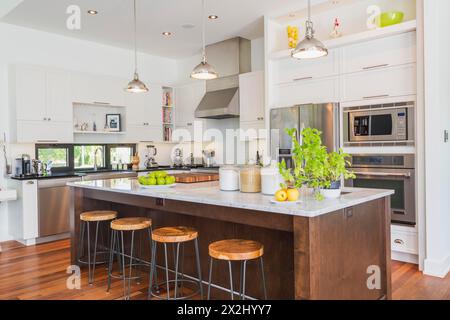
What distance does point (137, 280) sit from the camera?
3398mm

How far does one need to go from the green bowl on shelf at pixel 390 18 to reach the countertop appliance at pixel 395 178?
139cm

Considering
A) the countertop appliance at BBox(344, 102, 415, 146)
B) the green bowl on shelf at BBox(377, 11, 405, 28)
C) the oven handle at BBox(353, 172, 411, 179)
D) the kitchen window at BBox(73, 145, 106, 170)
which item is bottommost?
the oven handle at BBox(353, 172, 411, 179)

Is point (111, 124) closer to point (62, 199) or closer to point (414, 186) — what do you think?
point (62, 199)

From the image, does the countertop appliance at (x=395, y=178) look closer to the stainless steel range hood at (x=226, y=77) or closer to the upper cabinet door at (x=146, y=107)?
the stainless steel range hood at (x=226, y=77)

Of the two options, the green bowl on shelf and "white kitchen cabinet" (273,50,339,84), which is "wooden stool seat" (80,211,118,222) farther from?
the green bowl on shelf

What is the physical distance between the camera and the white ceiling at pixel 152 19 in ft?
14.7

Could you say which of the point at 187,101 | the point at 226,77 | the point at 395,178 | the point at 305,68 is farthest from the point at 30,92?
the point at 395,178

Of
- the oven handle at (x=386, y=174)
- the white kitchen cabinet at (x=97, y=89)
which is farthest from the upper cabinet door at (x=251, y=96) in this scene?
the white kitchen cabinet at (x=97, y=89)

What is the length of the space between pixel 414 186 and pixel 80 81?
4737 mm

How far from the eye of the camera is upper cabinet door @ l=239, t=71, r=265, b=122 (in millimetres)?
5434

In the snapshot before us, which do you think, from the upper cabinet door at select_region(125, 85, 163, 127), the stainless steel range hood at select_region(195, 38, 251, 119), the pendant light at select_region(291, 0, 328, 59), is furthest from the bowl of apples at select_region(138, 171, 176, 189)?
the upper cabinet door at select_region(125, 85, 163, 127)

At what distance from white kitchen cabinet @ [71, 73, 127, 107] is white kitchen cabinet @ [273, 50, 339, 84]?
2697mm

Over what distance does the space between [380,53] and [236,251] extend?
2.88 meters
